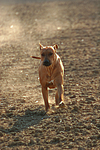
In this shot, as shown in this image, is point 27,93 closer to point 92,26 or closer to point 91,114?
point 91,114

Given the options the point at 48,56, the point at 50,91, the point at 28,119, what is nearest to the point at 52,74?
the point at 48,56

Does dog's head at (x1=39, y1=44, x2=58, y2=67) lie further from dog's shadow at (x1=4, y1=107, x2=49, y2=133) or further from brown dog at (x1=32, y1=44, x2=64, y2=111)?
dog's shadow at (x1=4, y1=107, x2=49, y2=133)

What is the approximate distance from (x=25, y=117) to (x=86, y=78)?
8.63 feet

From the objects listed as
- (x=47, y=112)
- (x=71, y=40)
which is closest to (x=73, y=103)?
(x=47, y=112)

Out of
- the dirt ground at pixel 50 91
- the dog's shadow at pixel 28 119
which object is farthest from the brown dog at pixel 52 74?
the dirt ground at pixel 50 91

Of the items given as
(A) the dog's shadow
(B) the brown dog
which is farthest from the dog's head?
(A) the dog's shadow

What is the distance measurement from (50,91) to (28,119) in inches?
72.8

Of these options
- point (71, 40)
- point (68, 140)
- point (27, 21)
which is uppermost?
point (27, 21)

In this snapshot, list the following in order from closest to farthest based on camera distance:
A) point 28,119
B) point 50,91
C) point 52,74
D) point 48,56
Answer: point 28,119 → point 48,56 → point 52,74 → point 50,91

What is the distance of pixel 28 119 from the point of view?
511 cm

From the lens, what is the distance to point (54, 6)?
65.5ft

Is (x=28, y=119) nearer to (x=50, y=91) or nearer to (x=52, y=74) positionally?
(x=52, y=74)

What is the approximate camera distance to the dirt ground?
433cm

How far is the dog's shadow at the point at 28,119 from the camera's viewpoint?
4.72 metres
